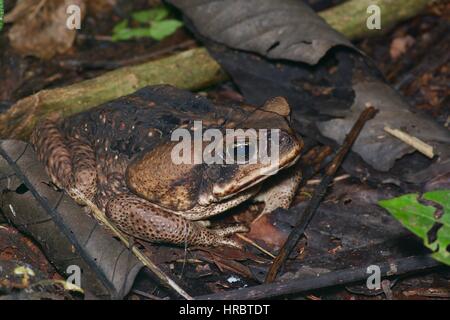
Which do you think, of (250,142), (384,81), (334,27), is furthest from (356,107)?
(250,142)

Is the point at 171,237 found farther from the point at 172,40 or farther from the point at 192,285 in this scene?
the point at 172,40

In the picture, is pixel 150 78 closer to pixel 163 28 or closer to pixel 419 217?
pixel 163 28

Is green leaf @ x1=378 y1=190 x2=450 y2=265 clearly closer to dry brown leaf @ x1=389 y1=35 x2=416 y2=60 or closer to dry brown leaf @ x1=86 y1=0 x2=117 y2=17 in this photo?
dry brown leaf @ x1=389 y1=35 x2=416 y2=60

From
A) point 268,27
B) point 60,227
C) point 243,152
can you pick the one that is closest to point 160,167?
point 243,152

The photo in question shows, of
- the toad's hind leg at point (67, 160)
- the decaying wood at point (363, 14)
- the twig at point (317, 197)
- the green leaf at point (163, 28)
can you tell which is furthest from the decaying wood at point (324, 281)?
the green leaf at point (163, 28)

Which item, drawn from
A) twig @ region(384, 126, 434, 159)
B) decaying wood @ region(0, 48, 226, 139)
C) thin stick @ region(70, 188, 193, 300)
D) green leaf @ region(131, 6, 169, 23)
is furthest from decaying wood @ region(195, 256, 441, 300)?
green leaf @ region(131, 6, 169, 23)
